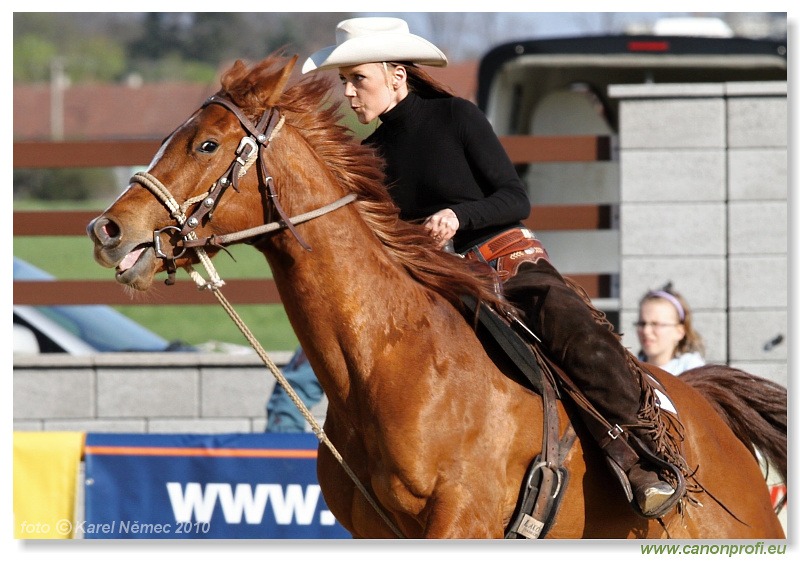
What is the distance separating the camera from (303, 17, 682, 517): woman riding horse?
382 centimetres

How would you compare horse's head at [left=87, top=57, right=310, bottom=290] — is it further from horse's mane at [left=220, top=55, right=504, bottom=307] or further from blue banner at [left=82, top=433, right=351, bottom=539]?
blue banner at [left=82, top=433, right=351, bottom=539]

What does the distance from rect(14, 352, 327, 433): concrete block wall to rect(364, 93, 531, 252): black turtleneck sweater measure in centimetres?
381

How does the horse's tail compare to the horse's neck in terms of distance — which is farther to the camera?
the horse's tail

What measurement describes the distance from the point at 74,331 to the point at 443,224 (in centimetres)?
549

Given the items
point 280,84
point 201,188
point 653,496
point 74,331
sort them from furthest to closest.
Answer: point 74,331 < point 653,496 < point 280,84 < point 201,188

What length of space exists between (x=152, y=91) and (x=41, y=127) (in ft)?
20.7

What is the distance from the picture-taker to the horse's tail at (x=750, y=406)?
4.79 metres

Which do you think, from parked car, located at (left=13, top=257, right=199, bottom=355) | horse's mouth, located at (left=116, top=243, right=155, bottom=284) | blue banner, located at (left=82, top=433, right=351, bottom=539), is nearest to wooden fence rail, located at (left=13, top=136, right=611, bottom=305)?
parked car, located at (left=13, top=257, right=199, bottom=355)

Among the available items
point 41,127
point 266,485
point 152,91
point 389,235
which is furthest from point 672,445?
point 41,127

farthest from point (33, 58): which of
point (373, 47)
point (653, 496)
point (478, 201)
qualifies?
point (653, 496)

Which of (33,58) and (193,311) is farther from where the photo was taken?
(33,58)

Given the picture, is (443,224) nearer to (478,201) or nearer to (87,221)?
(478,201)

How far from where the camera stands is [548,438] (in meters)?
3.77

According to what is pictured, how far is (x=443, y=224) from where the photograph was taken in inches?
149
